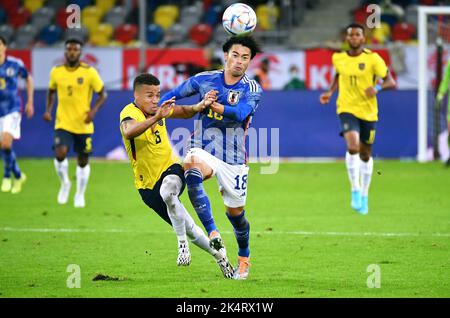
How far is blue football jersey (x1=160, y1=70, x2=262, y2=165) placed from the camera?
930cm

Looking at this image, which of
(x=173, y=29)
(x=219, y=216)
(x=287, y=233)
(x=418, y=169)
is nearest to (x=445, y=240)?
(x=287, y=233)

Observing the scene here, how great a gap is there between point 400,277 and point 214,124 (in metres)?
2.20

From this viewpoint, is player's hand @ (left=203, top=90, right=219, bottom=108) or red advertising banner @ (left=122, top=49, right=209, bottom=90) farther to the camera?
red advertising banner @ (left=122, top=49, right=209, bottom=90)

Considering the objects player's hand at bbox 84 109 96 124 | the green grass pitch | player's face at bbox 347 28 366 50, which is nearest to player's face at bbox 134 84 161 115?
the green grass pitch

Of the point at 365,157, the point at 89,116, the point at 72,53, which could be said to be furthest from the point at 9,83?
the point at 365,157

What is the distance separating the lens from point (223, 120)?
9.30 metres

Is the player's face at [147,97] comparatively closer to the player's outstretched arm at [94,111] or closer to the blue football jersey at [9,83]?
the player's outstretched arm at [94,111]

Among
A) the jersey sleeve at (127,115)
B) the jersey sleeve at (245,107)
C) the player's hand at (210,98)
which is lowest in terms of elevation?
the jersey sleeve at (127,115)

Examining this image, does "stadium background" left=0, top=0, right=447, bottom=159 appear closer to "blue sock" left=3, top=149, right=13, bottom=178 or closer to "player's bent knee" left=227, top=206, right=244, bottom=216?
"blue sock" left=3, top=149, right=13, bottom=178

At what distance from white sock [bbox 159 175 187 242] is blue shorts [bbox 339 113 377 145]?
615 centimetres

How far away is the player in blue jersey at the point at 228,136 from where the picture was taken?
914 centimetres

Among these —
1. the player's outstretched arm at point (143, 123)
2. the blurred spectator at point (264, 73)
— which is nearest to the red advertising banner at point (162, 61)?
the blurred spectator at point (264, 73)

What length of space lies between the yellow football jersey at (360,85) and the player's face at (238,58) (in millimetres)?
6023

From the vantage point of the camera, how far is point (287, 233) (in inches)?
499
